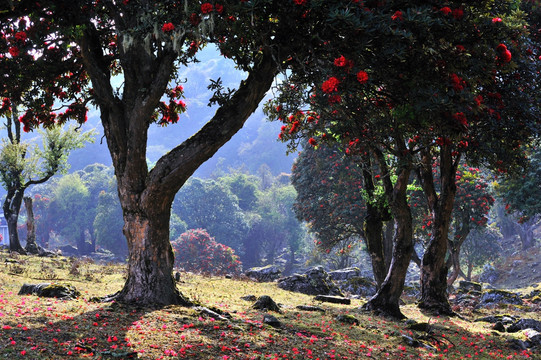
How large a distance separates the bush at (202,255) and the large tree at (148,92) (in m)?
37.9

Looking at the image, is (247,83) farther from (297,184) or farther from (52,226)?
(52,226)

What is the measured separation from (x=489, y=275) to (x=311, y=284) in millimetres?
35512

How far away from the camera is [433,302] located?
15742 mm

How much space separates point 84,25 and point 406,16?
5.72 m

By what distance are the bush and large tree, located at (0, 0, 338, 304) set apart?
37.9m

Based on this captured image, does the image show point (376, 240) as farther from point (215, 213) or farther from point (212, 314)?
point (215, 213)

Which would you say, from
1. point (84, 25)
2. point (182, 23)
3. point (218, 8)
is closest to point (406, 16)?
point (218, 8)

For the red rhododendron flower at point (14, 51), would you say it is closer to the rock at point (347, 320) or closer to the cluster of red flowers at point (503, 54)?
the cluster of red flowers at point (503, 54)

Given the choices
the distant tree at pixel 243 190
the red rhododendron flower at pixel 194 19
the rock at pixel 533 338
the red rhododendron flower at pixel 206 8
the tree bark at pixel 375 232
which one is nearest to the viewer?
the red rhododendron flower at pixel 206 8

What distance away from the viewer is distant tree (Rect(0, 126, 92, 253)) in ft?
81.4

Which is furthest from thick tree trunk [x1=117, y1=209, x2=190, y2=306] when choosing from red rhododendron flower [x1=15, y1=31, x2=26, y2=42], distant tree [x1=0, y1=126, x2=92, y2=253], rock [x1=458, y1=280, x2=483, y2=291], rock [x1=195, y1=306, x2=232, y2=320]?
rock [x1=458, y1=280, x2=483, y2=291]

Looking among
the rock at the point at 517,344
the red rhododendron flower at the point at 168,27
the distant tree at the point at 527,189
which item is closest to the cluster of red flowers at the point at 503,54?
the red rhododendron flower at the point at 168,27

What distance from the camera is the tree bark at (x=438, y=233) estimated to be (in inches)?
600

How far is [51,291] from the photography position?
9.71 meters
